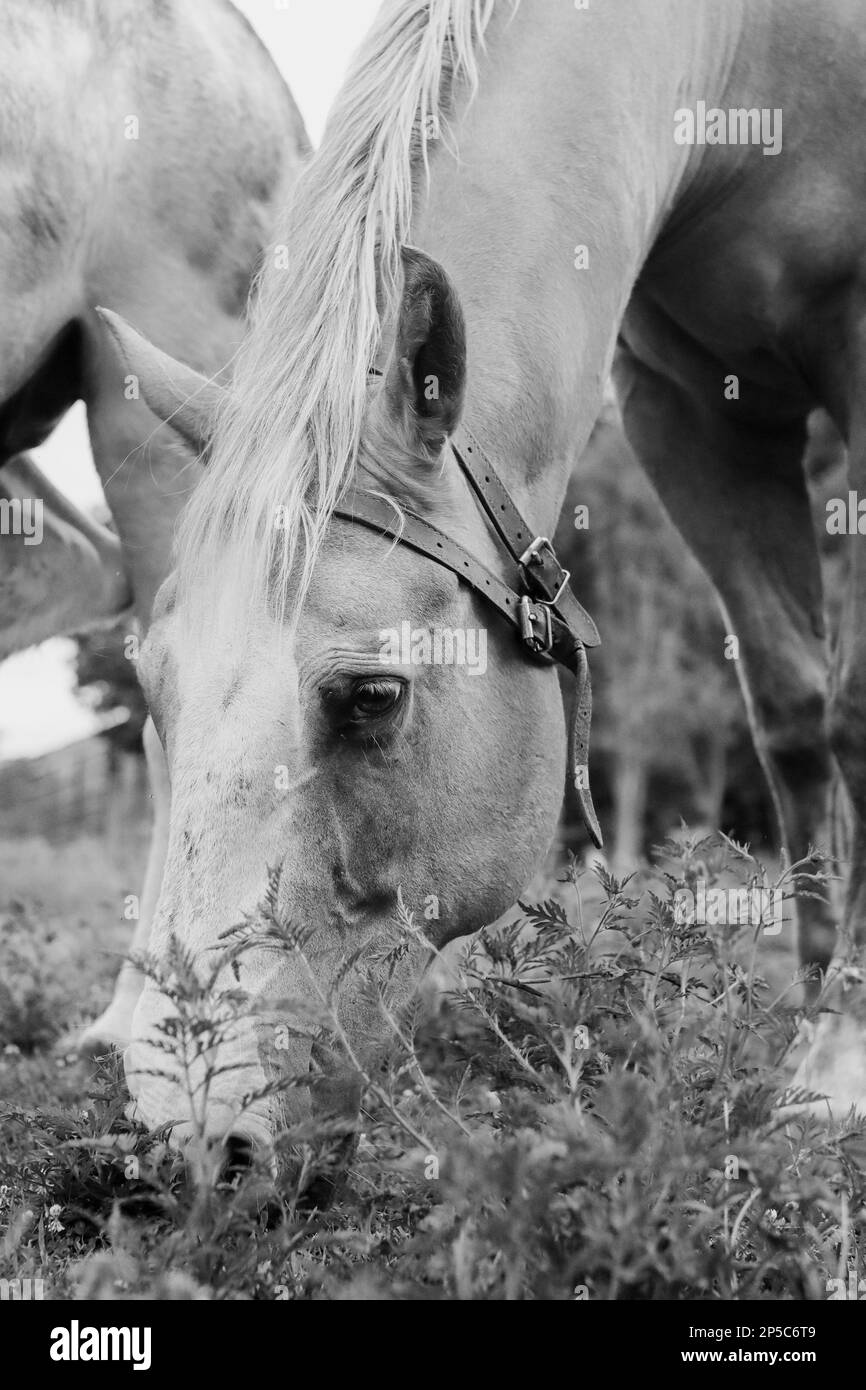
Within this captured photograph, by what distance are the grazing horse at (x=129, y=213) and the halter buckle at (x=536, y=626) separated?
112 cm

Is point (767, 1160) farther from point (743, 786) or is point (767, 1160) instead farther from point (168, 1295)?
point (743, 786)

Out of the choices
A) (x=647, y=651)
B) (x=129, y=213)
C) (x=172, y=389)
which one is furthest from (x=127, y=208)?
(x=647, y=651)

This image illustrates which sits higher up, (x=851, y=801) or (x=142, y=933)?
(x=851, y=801)

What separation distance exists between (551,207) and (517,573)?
0.77 metres

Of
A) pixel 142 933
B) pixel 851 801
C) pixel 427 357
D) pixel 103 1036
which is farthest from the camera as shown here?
pixel 142 933

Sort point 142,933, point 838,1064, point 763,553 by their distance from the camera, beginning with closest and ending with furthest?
point 838,1064, point 142,933, point 763,553

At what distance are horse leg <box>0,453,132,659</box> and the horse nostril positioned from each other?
2.70 metres

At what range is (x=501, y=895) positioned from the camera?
2.73 m

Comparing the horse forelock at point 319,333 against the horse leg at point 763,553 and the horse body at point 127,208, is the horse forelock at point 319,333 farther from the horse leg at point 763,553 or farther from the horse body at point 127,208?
the horse leg at point 763,553

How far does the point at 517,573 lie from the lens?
275cm

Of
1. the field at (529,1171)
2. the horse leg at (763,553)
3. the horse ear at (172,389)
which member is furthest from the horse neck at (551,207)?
the horse leg at (763,553)

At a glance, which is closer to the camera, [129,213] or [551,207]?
[551,207]

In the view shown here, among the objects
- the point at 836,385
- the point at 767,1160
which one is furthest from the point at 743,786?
the point at 767,1160

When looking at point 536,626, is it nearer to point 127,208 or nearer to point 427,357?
point 427,357
